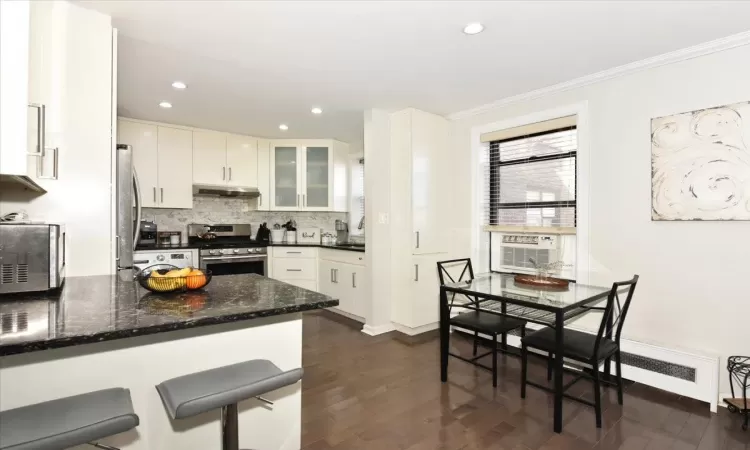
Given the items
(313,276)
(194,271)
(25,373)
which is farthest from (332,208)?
(25,373)

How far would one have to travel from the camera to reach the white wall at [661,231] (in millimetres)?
2357

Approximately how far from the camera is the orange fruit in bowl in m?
1.68

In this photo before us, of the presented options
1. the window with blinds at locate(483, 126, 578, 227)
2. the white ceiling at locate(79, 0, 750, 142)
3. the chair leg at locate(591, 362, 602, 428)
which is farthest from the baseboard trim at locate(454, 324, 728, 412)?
the white ceiling at locate(79, 0, 750, 142)

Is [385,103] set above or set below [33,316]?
above

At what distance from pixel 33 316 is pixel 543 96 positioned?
3672 millimetres

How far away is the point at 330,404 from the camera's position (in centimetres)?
241

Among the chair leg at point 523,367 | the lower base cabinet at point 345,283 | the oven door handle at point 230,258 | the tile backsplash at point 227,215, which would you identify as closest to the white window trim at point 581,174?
the chair leg at point 523,367

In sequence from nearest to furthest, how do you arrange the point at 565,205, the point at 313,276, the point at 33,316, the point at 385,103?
1. the point at 33,316
2. the point at 565,205
3. the point at 385,103
4. the point at 313,276

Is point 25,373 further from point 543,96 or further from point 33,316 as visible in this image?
point 543,96

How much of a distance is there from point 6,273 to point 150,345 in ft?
2.52

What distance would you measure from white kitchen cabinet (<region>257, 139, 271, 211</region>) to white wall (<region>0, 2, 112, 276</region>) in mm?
2917

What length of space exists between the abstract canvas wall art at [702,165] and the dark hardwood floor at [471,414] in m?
1.27

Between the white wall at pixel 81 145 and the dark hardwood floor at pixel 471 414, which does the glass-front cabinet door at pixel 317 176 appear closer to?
the dark hardwood floor at pixel 471 414

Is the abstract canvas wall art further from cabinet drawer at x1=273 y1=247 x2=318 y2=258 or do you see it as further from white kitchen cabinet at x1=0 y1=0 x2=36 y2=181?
cabinet drawer at x1=273 y1=247 x2=318 y2=258
